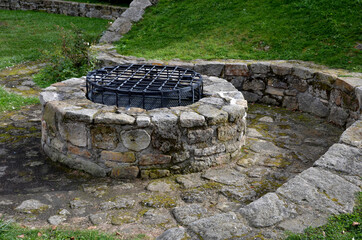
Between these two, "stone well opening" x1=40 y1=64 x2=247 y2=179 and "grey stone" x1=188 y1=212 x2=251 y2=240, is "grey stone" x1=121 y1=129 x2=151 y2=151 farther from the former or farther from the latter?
"grey stone" x1=188 y1=212 x2=251 y2=240

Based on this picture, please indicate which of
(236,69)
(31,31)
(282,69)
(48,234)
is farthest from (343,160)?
(31,31)

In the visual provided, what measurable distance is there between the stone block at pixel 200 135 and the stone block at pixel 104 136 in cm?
80

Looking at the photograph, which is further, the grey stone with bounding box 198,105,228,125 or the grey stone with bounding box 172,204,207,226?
the grey stone with bounding box 198,105,228,125

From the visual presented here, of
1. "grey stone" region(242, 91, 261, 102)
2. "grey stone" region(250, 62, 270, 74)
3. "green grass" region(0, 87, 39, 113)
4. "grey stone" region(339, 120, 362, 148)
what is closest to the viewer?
"grey stone" region(339, 120, 362, 148)

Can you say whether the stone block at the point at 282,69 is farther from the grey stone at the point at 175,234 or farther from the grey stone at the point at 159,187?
the grey stone at the point at 175,234

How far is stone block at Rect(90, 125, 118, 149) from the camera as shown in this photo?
4043 millimetres

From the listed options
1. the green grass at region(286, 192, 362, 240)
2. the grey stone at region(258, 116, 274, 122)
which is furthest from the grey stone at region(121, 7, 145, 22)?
the green grass at region(286, 192, 362, 240)

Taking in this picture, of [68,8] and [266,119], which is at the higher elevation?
[68,8]

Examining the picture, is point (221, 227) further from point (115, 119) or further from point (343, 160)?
point (115, 119)

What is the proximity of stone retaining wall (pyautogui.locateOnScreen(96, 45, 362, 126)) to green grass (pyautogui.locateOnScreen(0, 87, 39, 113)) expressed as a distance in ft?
5.24

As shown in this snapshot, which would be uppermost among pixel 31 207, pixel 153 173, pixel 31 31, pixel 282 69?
pixel 282 69

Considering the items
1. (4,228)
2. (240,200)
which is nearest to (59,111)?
(4,228)

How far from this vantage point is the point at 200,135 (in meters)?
4.17

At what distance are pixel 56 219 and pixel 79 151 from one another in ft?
3.40
